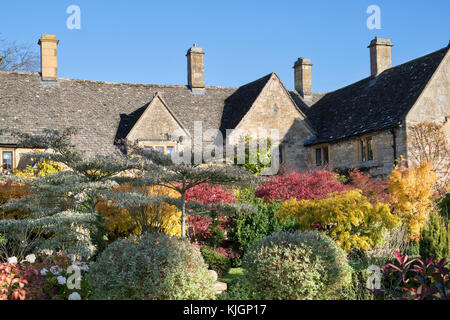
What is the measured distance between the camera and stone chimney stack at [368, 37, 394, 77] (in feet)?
98.9

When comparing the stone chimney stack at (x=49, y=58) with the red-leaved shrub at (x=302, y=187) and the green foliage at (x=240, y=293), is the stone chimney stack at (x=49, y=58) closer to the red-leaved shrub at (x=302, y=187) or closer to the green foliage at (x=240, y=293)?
the red-leaved shrub at (x=302, y=187)

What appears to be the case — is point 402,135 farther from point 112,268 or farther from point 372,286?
point 112,268

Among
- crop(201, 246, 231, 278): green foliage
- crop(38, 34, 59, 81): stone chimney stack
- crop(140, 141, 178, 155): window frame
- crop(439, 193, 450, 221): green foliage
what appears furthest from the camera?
crop(38, 34, 59, 81): stone chimney stack

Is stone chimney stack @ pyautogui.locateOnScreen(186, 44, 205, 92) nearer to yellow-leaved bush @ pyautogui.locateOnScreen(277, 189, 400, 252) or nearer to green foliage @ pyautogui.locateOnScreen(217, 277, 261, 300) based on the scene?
yellow-leaved bush @ pyautogui.locateOnScreen(277, 189, 400, 252)

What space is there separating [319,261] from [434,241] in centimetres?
438

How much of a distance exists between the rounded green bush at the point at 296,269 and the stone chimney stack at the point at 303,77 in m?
26.4

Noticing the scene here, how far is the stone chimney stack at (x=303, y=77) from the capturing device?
113ft

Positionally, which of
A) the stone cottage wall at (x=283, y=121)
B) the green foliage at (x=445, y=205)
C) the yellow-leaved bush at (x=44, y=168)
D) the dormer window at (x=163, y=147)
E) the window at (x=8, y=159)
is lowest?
the green foliage at (x=445, y=205)

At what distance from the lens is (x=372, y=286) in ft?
29.3

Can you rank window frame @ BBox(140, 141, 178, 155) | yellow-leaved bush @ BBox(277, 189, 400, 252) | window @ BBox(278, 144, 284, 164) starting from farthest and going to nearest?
1. window @ BBox(278, 144, 284, 164)
2. window frame @ BBox(140, 141, 178, 155)
3. yellow-leaved bush @ BBox(277, 189, 400, 252)

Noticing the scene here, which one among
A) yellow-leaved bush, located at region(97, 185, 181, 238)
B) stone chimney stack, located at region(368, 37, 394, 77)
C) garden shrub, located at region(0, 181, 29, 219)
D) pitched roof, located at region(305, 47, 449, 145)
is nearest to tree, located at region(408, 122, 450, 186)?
pitched roof, located at region(305, 47, 449, 145)

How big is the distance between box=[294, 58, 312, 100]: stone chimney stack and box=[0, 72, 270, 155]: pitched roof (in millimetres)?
4730

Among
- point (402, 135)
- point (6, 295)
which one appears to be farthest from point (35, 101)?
point (6, 295)

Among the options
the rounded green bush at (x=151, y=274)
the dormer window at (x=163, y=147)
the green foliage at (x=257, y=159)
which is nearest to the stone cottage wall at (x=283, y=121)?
the green foliage at (x=257, y=159)
